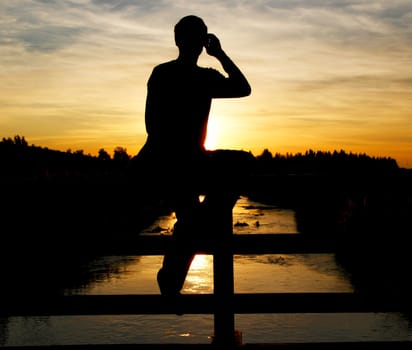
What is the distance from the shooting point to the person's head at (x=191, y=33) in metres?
3.73

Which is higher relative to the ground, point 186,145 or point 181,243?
point 186,145

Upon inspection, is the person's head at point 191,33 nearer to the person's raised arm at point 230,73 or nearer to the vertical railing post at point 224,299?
the person's raised arm at point 230,73

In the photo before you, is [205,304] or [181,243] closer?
[181,243]

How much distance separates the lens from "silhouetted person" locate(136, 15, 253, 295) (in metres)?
3.62

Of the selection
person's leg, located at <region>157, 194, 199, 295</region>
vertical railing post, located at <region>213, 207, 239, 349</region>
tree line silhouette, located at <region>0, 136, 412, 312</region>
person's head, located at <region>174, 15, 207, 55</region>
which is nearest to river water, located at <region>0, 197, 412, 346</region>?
tree line silhouette, located at <region>0, 136, 412, 312</region>

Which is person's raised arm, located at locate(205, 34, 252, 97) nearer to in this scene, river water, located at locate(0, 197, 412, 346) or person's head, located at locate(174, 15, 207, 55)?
person's head, located at locate(174, 15, 207, 55)

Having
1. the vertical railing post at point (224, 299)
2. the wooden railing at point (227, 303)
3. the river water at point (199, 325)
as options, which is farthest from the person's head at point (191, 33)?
the river water at point (199, 325)

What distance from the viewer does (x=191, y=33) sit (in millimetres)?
3740

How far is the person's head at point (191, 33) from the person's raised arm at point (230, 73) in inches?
2.4

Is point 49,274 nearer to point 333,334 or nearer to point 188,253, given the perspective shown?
point 333,334

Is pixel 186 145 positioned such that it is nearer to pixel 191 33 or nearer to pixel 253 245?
pixel 191 33

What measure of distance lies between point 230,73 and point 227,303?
1.43 metres

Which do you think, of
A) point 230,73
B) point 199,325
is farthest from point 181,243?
point 199,325

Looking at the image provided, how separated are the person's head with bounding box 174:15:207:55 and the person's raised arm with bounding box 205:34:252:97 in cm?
6
